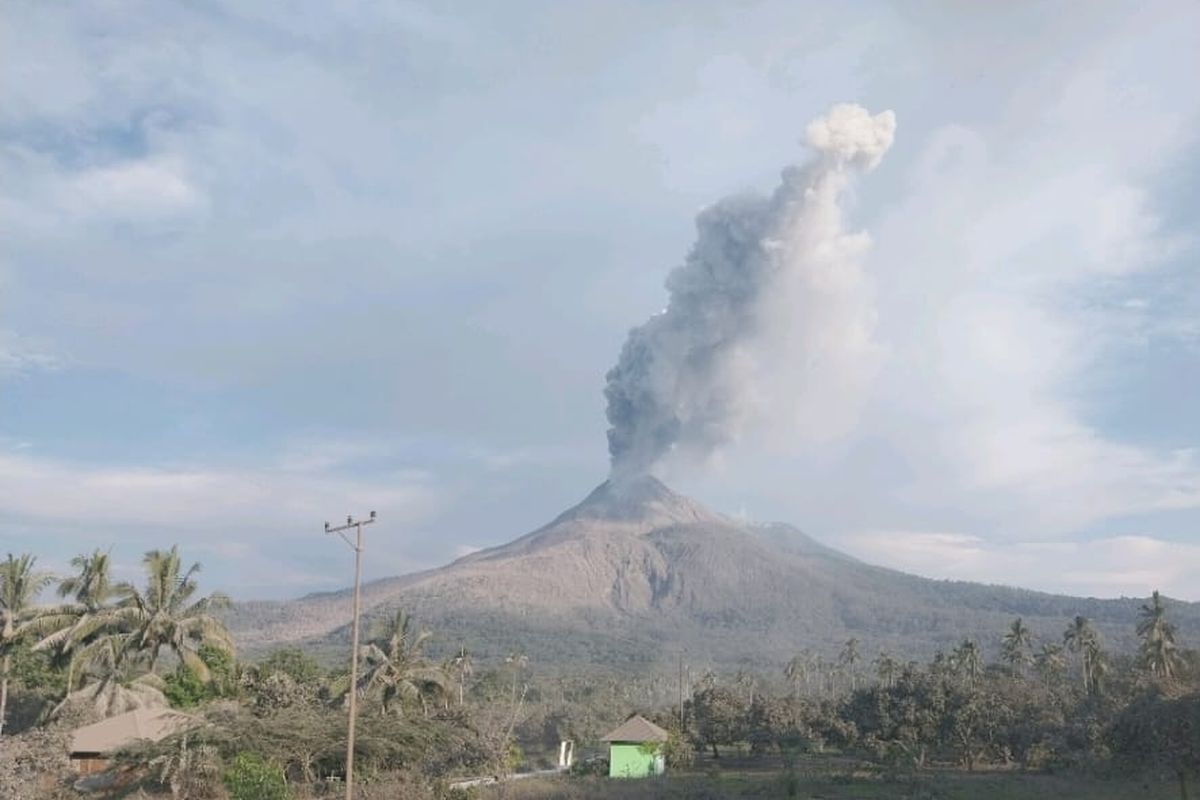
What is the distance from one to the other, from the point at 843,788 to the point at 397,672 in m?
18.3

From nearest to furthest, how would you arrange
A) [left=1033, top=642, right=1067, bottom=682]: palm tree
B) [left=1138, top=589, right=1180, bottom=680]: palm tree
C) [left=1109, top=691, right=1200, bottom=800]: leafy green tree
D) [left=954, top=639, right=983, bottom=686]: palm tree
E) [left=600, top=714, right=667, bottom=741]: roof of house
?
1. [left=1109, top=691, right=1200, bottom=800]: leafy green tree
2. [left=600, top=714, right=667, bottom=741]: roof of house
3. [left=1138, top=589, right=1180, bottom=680]: palm tree
4. [left=1033, top=642, right=1067, bottom=682]: palm tree
5. [left=954, top=639, right=983, bottom=686]: palm tree

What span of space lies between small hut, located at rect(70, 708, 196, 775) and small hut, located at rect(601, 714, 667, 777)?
22.5 meters

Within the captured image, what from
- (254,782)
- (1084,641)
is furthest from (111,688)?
(1084,641)

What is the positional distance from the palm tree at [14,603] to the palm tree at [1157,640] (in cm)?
5621

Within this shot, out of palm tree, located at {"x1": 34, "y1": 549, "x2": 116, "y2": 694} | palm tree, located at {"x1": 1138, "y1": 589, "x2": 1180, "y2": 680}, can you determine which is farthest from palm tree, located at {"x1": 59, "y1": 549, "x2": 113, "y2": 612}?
palm tree, located at {"x1": 1138, "y1": 589, "x2": 1180, "y2": 680}

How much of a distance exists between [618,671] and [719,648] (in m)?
34.3

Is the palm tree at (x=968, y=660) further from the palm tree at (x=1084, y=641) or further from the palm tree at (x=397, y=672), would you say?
→ the palm tree at (x=397, y=672)

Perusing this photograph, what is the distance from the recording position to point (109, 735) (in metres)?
32.8

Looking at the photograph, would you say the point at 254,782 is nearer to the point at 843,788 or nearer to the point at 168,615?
the point at 168,615

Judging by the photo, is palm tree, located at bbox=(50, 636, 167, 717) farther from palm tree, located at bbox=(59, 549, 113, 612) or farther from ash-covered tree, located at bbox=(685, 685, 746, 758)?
ash-covered tree, located at bbox=(685, 685, 746, 758)

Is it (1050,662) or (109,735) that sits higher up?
(1050,662)

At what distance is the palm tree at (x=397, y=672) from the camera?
43.5m

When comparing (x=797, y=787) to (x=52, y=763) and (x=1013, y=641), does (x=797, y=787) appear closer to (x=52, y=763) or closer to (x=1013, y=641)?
(x=52, y=763)

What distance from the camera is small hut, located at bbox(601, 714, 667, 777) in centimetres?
4953
